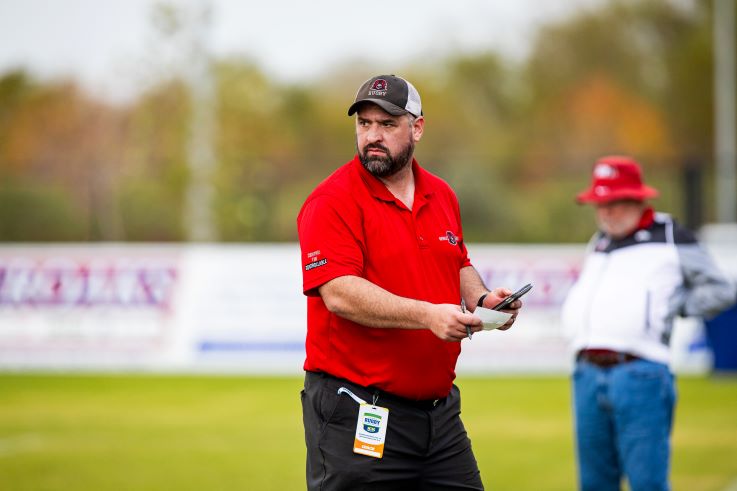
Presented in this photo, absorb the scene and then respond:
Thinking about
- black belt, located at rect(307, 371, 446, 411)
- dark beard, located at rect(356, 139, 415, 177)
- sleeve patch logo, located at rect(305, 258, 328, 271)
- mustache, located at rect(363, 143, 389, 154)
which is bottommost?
black belt, located at rect(307, 371, 446, 411)

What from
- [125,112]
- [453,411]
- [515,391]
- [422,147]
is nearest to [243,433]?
[515,391]

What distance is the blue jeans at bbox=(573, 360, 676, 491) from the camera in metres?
6.66

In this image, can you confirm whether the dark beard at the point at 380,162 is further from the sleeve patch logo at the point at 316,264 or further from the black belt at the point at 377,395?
the black belt at the point at 377,395

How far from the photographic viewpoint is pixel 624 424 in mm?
6730

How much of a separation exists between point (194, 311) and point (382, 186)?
42.7ft

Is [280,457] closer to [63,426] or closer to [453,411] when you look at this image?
[63,426]

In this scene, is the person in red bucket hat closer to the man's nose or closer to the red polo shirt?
the red polo shirt

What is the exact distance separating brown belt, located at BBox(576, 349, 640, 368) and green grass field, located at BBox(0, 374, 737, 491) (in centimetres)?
297

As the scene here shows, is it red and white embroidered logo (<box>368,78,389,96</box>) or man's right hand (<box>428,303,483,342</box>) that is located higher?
red and white embroidered logo (<box>368,78,389,96</box>)

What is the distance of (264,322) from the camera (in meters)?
17.5

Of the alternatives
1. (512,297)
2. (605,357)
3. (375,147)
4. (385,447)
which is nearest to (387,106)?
(375,147)

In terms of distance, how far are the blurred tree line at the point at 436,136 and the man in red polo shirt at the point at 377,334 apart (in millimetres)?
19078

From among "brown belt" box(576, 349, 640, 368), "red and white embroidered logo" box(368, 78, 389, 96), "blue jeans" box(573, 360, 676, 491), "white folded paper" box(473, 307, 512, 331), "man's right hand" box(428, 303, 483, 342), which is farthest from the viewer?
"brown belt" box(576, 349, 640, 368)

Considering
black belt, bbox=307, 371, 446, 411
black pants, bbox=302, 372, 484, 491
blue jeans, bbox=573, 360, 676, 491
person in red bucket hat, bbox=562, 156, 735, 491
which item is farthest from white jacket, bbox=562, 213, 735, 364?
black belt, bbox=307, 371, 446, 411
